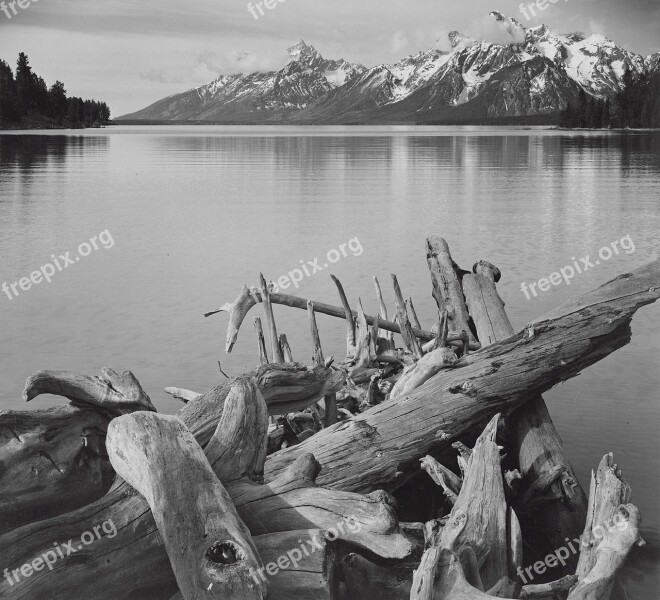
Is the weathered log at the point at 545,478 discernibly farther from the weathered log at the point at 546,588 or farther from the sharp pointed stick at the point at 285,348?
the sharp pointed stick at the point at 285,348

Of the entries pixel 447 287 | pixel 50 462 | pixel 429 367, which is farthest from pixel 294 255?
pixel 50 462

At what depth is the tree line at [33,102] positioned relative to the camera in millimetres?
151000

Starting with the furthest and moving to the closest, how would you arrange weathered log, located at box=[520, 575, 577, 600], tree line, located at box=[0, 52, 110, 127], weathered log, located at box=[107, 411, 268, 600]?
1. tree line, located at box=[0, 52, 110, 127]
2. weathered log, located at box=[520, 575, 577, 600]
3. weathered log, located at box=[107, 411, 268, 600]

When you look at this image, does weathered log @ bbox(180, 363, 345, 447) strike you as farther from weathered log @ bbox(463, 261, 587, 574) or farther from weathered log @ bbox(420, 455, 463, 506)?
weathered log @ bbox(463, 261, 587, 574)

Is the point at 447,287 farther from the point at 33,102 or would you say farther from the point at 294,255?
the point at 33,102

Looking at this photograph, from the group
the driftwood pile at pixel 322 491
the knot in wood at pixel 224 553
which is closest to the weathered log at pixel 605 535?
the driftwood pile at pixel 322 491

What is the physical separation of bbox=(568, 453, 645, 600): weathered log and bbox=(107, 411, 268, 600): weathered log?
193 cm

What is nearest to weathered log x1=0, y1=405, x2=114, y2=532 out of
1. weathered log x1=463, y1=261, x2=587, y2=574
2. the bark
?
the bark

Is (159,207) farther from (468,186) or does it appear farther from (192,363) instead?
(192,363)

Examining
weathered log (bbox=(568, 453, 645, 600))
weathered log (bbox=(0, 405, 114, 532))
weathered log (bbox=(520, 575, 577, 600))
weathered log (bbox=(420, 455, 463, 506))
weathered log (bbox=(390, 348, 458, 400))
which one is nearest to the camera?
weathered log (bbox=(568, 453, 645, 600))

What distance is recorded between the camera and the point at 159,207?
3094 cm

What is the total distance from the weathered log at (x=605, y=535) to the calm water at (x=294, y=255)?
0.92m

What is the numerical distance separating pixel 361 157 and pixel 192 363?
52720 millimetres

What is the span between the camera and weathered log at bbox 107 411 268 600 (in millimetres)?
4359
